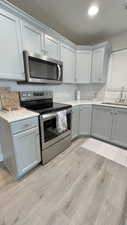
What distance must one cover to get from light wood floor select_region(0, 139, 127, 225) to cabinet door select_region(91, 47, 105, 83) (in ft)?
6.46

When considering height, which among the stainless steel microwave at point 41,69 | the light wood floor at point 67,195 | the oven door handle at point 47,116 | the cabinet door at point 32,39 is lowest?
the light wood floor at point 67,195

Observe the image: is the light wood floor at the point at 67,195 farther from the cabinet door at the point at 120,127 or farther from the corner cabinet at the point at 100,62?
the corner cabinet at the point at 100,62

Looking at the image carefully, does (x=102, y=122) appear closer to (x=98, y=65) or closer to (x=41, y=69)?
(x=98, y=65)

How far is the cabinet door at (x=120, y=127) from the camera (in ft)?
7.11

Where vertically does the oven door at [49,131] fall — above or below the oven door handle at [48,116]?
below

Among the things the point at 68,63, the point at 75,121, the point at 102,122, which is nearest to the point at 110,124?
the point at 102,122

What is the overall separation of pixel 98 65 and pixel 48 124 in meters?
1.97

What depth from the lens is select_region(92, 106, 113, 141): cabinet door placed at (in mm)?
2379

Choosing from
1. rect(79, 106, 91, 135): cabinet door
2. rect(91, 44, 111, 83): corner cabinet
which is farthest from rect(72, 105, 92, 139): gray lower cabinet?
rect(91, 44, 111, 83): corner cabinet

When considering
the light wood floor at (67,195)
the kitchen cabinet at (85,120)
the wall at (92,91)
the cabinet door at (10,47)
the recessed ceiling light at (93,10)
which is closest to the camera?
the light wood floor at (67,195)

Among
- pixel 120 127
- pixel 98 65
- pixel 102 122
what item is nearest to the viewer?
pixel 120 127

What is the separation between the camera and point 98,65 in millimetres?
2619

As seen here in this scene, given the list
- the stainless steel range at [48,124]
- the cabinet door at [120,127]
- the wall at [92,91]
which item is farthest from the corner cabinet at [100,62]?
the stainless steel range at [48,124]

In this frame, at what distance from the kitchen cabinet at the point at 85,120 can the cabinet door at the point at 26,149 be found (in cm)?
136
